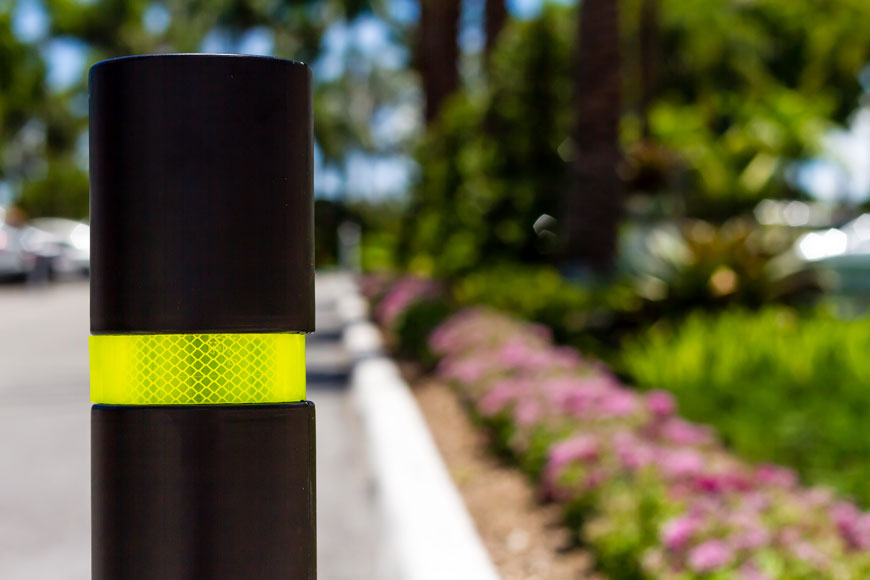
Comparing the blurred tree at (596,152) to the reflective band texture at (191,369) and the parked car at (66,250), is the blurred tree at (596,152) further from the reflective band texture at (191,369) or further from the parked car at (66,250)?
the parked car at (66,250)

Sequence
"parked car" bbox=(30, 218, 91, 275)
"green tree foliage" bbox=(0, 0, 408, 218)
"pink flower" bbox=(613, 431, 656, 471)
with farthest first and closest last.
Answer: "green tree foliage" bbox=(0, 0, 408, 218) → "parked car" bbox=(30, 218, 91, 275) → "pink flower" bbox=(613, 431, 656, 471)

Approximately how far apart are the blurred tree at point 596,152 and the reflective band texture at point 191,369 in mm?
10405

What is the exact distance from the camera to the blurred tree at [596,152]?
1197 centimetres

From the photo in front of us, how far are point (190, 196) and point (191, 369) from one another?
0.26 meters

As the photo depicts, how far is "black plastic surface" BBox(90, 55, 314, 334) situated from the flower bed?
1.94 m

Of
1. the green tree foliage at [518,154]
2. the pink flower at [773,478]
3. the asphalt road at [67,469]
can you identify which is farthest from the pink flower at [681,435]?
the green tree foliage at [518,154]

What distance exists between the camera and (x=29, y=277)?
28.1 meters

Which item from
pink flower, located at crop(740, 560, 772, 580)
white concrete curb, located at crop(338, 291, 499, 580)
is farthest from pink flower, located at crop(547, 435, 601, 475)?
pink flower, located at crop(740, 560, 772, 580)

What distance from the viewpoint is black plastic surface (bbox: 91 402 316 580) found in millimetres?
1633

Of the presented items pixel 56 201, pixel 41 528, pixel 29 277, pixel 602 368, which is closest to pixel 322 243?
pixel 29 277

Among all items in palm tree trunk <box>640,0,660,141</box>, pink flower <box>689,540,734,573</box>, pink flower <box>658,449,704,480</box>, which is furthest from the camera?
palm tree trunk <box>640,0,660,141</box>

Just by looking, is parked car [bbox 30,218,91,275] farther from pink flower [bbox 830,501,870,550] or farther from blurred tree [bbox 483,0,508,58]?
pink flower [bbox 830,501,870,550]

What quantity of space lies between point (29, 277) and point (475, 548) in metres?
26.4

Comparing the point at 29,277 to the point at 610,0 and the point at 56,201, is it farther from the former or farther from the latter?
the point at 56,201
